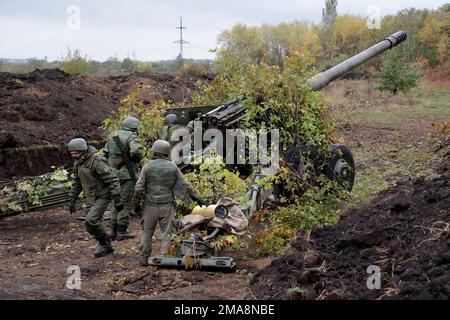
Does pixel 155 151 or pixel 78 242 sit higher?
pixel 155 151

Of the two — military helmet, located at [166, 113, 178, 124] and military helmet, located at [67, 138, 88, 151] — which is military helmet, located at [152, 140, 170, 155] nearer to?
military helmet, located at [67, 138, 88, 151]

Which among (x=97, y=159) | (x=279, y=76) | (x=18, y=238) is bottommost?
(x=18, y=238)

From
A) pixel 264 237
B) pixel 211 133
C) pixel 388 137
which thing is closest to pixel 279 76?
pixel 211 133

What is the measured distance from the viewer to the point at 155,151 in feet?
22.8

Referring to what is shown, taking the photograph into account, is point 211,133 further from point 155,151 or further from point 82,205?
point 82,205

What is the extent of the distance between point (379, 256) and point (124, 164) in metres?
4.48

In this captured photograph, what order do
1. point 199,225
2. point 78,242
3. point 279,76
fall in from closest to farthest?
1. point 199,225
2. point 78,242
3. point 279,76

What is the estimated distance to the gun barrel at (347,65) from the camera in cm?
1091

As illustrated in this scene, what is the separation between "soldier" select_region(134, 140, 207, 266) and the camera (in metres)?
6.91

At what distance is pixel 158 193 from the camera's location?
6.92 metres

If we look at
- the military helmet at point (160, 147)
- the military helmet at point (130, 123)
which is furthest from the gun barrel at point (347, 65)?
the military helmet at point (160, 147)

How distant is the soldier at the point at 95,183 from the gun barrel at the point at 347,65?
396 centimetres

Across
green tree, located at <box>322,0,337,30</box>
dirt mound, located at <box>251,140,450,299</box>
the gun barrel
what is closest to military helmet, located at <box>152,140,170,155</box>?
dirt mound, located at <box>251,140,450,299</box>
